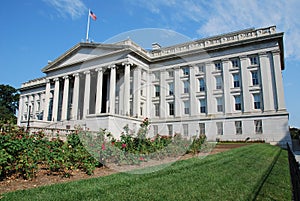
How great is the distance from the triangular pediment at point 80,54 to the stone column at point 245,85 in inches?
834

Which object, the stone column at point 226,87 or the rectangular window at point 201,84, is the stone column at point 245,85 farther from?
the rectangular window at point 201,84

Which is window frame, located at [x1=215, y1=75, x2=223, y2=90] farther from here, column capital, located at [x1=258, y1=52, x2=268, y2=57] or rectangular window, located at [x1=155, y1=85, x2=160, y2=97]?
rectangular window, located at [x1=155, y1=85, x2=160, y2=97]

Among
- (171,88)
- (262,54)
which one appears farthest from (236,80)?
(171,88)

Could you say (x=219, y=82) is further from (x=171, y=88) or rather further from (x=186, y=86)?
(x=171, y=88)

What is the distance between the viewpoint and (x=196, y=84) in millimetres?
43188

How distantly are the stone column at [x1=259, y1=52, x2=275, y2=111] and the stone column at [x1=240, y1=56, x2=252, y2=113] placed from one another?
2218 millimetres

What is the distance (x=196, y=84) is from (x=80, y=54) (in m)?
23.8

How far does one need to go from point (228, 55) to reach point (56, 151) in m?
37.1

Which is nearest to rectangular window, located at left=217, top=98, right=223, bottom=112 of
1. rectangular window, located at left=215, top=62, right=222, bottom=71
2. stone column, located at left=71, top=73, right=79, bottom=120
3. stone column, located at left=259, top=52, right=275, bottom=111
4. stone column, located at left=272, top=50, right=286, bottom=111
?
rectangular window, located at left=215, top=62, right=222, bottom=71

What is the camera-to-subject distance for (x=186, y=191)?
673cm

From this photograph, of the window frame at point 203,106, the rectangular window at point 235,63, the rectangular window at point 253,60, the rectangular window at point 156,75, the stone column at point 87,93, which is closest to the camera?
the rectangular window at point 253,60

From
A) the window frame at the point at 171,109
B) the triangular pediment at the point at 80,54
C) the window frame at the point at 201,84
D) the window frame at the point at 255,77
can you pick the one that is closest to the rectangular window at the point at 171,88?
the window frame at the point at 171,109

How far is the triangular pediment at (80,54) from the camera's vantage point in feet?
136

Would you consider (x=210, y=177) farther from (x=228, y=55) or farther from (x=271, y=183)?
(x=228, y=55)
